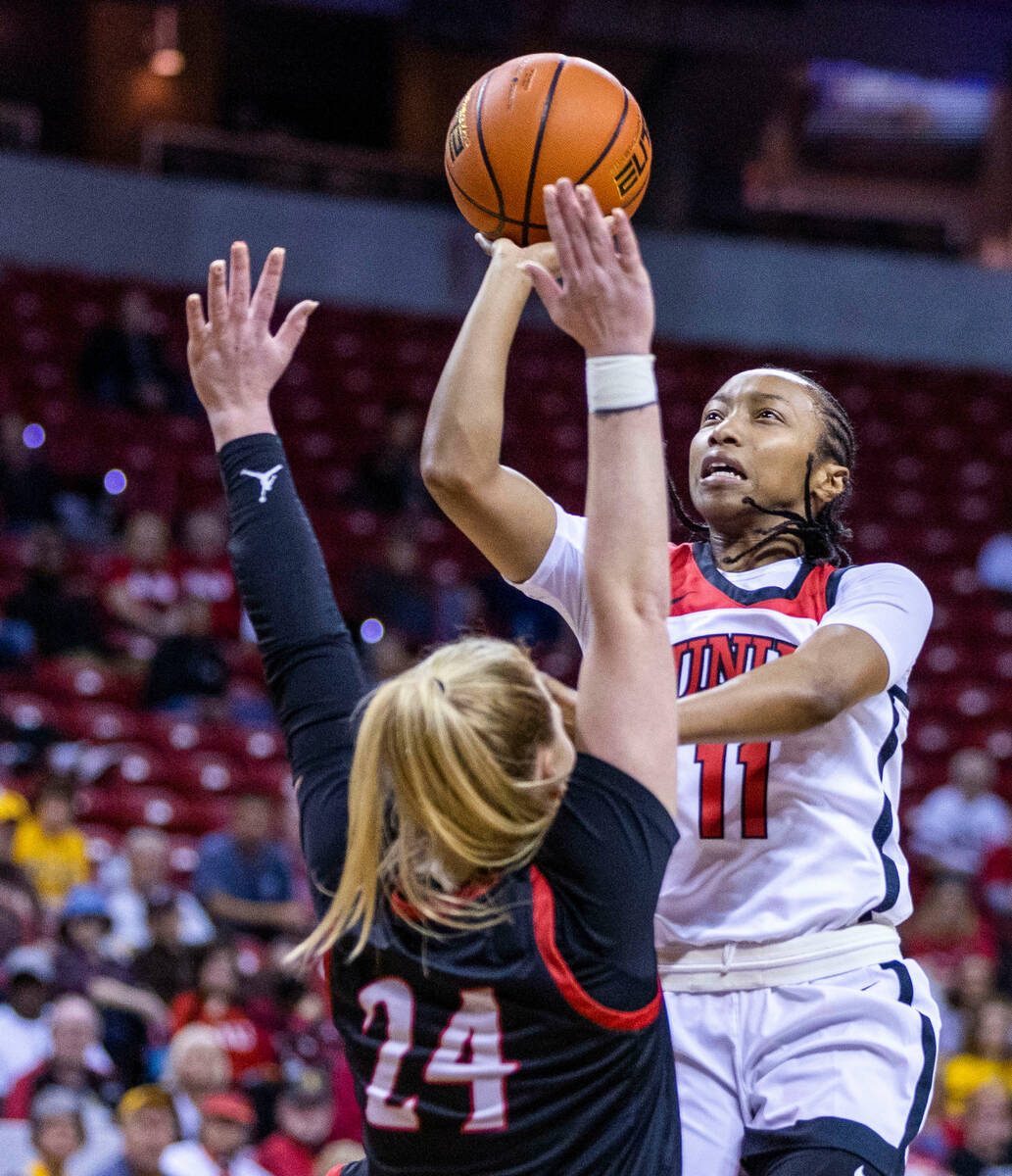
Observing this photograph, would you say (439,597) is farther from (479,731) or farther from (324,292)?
(479,731)

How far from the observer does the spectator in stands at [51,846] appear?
830 centimetres

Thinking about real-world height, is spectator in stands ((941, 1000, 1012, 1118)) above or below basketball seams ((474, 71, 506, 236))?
below

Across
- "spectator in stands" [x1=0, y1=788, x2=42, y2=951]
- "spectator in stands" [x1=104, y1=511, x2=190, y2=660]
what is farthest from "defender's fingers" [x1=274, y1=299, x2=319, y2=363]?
"spectator in stands" [x1=104, y1=511, x2=190, y2=660]

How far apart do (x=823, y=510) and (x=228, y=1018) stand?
4.80 metres

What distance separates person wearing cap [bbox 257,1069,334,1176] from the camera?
6.18m

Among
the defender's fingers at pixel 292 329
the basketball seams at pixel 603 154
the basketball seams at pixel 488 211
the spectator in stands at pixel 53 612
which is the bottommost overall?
the spectator in stands at pixel 53 612

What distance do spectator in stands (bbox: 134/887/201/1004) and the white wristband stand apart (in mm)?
5920

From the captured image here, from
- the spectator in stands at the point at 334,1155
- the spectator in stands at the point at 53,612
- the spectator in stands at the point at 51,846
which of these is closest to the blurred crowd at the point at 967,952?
the spectator in stands at the point at 334,1155

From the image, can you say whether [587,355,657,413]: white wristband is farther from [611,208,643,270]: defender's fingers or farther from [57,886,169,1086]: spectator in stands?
[57,886,169,1086]: spectator in stands

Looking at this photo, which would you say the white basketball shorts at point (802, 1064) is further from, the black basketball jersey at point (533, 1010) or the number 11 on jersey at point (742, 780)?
the black basketball jersey at point (533, 1010)

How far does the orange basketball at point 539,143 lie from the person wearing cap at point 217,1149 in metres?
4.12

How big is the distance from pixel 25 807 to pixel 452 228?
7.96 m

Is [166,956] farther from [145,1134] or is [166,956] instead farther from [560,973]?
[560,973]

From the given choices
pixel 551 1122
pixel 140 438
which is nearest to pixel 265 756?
pixel 140 438
